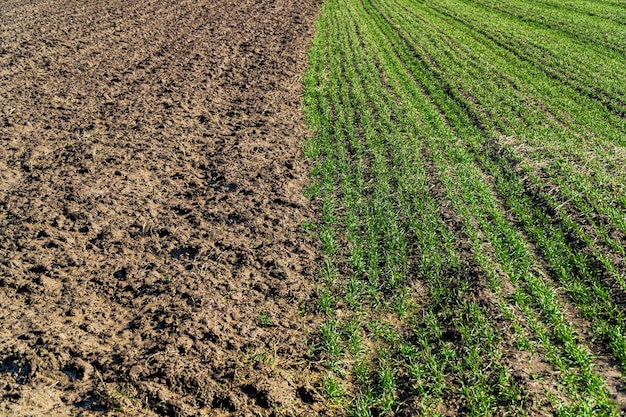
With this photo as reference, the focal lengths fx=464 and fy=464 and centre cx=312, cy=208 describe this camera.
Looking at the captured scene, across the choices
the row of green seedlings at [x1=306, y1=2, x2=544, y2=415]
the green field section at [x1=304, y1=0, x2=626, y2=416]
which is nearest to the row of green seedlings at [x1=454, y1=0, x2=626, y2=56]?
the green field section at [x1=304, y1=0, x2=626, y2=416]

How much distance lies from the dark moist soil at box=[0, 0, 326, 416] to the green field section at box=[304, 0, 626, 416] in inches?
28.6

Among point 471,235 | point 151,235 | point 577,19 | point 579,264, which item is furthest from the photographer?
point 577,19

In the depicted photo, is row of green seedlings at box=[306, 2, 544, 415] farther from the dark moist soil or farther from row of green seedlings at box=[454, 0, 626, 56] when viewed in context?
row of green seedlings at box=[454, 0, 626, 56]

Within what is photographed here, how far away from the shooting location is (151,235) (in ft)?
27.5

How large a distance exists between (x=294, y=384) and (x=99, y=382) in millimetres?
2295

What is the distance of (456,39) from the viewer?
68.5ft

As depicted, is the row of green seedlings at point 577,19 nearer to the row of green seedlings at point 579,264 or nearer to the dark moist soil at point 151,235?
the dark moist soil at point 151,235

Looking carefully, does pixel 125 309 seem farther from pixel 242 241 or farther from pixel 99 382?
pixel 242 241

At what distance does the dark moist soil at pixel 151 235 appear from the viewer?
18.2 feet

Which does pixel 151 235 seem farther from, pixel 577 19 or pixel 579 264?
pixel 577 19

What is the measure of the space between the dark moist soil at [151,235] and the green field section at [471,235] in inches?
28.6

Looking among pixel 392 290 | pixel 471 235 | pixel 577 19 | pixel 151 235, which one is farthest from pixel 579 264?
pixel 577 19

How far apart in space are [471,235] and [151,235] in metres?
5.70

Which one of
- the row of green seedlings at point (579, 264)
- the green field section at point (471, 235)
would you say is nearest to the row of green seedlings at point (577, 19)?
the green field section at point (471, 235)
